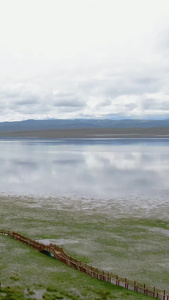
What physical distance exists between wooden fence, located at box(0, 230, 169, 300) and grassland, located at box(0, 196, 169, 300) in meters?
0.69

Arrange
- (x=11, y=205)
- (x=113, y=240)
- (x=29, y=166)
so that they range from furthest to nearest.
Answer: (x=29, y=166) < (x=11, y=205) < (x=113, y=240)

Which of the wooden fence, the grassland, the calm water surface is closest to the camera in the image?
the wooden fence

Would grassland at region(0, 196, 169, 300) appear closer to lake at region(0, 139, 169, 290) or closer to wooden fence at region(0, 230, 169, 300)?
lake at region(0, 139, 169, 290)

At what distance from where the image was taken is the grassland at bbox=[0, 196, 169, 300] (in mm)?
28922

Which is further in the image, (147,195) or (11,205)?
(147,195)

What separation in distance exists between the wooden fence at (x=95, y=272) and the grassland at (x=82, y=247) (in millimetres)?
691

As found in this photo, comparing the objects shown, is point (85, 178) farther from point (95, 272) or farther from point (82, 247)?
point (95, 272)

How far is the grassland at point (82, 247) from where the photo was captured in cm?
2892

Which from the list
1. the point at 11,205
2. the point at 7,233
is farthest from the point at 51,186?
the point at 7,233

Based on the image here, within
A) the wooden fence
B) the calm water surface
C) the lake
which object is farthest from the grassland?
the calm water surface

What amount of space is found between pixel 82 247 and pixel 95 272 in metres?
7.21

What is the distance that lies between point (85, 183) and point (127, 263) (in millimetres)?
49414

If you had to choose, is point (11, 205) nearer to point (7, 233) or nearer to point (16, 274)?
point (7, 233)

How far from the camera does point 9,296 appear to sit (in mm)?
26859
